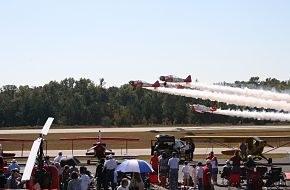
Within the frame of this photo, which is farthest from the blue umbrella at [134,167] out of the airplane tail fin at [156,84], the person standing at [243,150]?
the airplane tail fin at [156,84]

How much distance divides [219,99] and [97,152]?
3413cm

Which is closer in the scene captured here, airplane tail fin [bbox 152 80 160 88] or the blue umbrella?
the blue umbrella

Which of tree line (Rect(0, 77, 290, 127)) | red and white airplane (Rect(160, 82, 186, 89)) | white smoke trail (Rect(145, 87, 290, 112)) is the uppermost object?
red and white airplane (Rect(160, 82, 186, 89))

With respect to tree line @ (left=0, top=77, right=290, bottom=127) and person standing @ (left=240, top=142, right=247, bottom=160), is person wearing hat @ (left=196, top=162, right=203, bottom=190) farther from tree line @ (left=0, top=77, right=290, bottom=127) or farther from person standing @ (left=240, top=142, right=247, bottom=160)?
tree line @ (left=0, top=77, right=290, bottom=127)

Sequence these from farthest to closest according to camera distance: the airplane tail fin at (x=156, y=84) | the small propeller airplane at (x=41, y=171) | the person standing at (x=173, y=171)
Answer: the airplane tail fin at (x=156, y=84), the person standing at (x=173, y=171), the small propeller airplane at (x=41, y=171)

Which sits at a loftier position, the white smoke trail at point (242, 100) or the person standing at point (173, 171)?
the white smoke trail at point (242, 100)

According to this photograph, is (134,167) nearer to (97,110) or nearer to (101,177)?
(101,177)

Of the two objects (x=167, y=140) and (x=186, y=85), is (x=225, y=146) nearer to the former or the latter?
(x=167, y=140)

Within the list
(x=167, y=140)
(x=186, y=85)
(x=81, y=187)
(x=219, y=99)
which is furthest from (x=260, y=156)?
(x=186, y=85)

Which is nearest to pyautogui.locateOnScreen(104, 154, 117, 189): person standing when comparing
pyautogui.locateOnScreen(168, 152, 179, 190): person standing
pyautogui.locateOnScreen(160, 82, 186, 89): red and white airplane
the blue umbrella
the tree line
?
pyautogui.locateOnScreen(168, 152, 179, 190): person standing

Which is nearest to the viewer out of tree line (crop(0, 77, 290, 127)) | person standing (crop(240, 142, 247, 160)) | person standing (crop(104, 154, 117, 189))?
person standing (crop(104, 154, 117, 189))

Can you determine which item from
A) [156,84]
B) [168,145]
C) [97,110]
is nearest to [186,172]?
[168,145]

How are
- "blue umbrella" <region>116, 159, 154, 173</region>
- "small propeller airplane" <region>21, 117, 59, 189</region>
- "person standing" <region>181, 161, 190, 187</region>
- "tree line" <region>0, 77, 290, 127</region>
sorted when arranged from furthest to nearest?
"tree line" <region>0, 77, 290, 127</region> < "person standing" <region>181, 161, 190, 187</region> < "blue umbrella" <region>116, 159, 154, 173</region> < "small propeller airplane" <region>21, 117, 59, 189</region>

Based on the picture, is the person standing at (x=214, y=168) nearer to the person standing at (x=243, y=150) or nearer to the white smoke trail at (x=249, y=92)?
the person standing at (x=243, y=150)
